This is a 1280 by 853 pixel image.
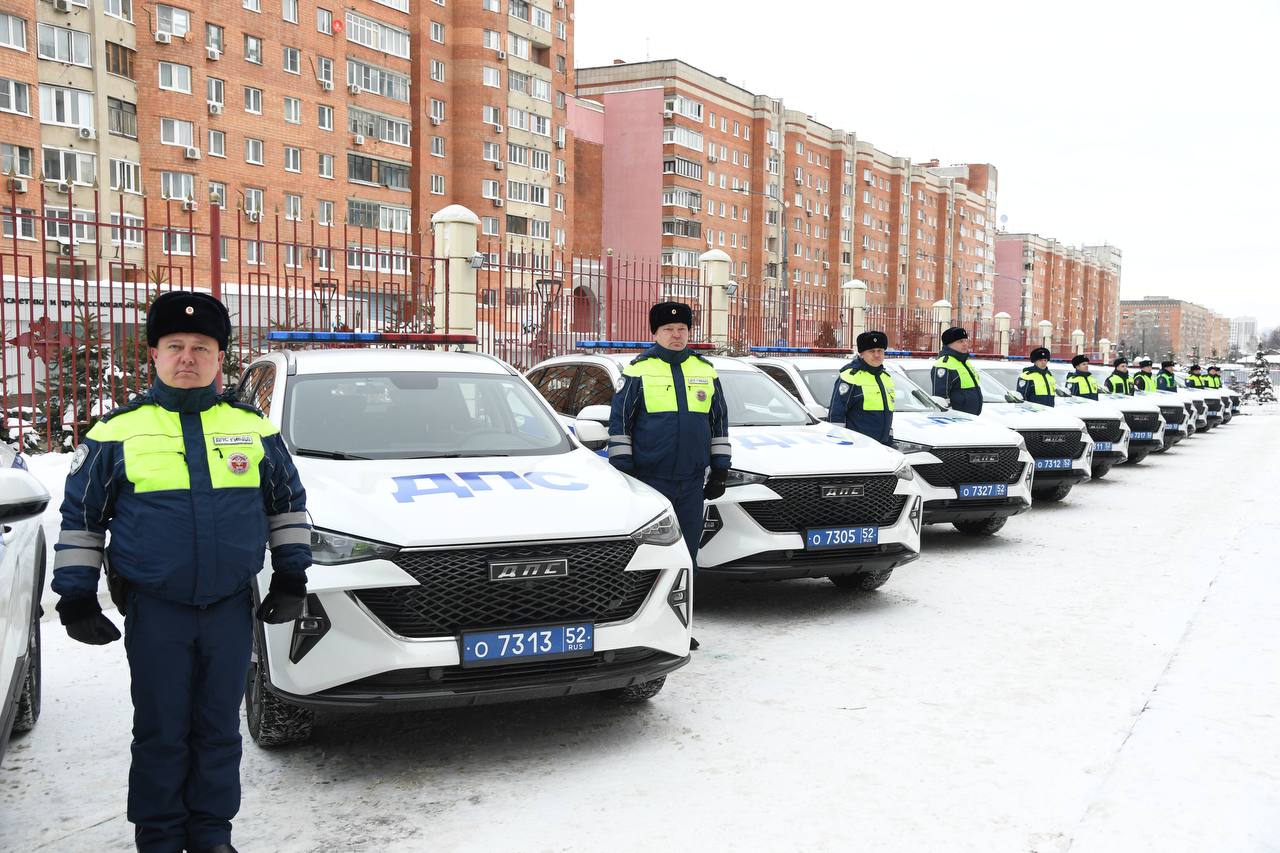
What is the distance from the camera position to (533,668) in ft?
13.7

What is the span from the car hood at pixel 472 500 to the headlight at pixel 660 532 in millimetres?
37

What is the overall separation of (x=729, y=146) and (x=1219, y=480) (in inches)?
2599

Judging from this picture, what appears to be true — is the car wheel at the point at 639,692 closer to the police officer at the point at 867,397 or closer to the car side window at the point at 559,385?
the car side window at the point at 559,385

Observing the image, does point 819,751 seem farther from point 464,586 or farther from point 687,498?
point 687,498

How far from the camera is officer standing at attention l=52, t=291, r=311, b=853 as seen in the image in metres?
3.15

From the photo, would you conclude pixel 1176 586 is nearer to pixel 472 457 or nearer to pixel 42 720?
pixel 472 457

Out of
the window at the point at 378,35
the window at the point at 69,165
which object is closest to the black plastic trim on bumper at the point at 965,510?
the window at the point at 69,165

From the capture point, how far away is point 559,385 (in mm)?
8789

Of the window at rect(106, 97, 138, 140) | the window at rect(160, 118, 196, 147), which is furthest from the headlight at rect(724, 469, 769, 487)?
the window at rect(160, 118, 196, 147)

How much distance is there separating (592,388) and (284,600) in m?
5.07

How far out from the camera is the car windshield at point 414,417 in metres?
5.18

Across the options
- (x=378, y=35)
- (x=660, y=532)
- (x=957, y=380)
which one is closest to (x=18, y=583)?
(x=660, y=532)

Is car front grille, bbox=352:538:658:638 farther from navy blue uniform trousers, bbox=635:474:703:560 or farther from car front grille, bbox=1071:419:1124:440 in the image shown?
car front grille, bbox=1071:419:1124:440

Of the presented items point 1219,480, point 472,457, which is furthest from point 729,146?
point 472,457
